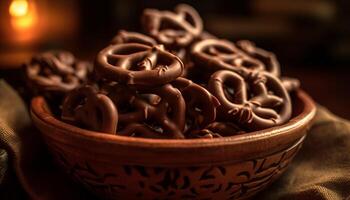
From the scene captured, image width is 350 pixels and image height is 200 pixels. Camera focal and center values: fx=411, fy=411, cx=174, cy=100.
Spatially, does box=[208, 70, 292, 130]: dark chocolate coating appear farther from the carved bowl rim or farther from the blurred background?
the blurred background

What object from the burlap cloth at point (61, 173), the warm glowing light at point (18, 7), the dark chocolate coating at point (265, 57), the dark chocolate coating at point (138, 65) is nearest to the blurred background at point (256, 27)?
the warm glowing light at point (18, 7)

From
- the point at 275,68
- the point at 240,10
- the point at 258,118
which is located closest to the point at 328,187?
the point at 258,118

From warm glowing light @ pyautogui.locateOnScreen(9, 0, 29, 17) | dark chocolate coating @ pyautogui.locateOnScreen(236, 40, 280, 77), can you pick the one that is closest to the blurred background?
warm glowing light @ pyautogui.locateOnScreen(9, 0, 29, 17)

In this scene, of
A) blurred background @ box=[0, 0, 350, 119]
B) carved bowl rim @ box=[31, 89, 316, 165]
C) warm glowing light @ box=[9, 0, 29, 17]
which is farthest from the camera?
blurred background @ box=[0, 0, 350, 119]

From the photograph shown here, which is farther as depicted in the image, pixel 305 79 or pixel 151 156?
pixel 305 79

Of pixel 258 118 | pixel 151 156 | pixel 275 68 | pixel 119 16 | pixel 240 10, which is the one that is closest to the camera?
pixel 151 156

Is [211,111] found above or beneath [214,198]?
above

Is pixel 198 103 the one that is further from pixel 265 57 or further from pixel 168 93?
→ pixel 265 57

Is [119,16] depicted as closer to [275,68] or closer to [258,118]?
[275,68]
